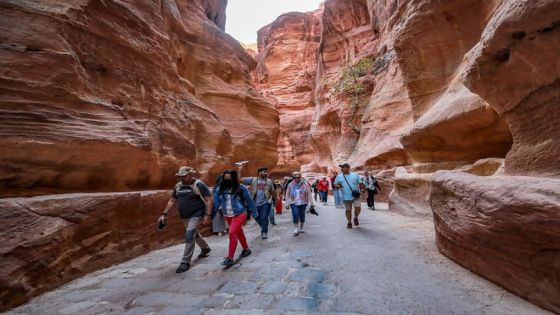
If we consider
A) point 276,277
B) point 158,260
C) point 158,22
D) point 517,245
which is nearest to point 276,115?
point 158,22

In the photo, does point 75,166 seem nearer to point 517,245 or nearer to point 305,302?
point 305,302

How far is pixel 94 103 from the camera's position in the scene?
17.4 feet

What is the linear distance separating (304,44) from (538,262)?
46.2 meters

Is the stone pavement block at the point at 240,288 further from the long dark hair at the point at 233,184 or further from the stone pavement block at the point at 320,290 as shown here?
the long dark hair at the point at 233,184

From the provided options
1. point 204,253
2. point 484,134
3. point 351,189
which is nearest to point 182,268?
point 204,253

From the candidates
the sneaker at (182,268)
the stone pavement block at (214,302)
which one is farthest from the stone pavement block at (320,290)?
the sneaker at (182,268)

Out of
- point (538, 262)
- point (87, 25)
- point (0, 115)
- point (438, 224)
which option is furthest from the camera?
point (87, 25)

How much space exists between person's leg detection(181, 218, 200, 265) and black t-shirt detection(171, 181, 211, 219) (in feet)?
0.33

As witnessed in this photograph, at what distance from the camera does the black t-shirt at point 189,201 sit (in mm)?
4711

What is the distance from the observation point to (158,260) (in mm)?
5129

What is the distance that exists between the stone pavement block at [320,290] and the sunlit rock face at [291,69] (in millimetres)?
37366

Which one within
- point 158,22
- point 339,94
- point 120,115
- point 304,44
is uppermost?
point 304,44

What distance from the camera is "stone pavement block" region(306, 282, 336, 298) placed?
302cm

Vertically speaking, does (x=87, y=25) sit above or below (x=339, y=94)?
below
